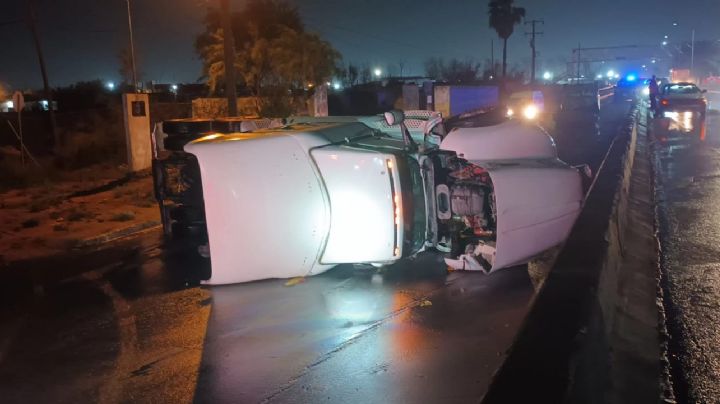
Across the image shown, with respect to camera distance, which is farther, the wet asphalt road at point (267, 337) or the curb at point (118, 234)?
the curb at point (118, 234)

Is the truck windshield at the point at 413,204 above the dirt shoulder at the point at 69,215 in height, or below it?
above

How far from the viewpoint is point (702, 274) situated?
25.1 ft

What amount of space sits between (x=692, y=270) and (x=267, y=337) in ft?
16.2

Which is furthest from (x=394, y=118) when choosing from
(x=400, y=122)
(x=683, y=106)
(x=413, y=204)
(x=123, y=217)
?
(x=683, y=106)

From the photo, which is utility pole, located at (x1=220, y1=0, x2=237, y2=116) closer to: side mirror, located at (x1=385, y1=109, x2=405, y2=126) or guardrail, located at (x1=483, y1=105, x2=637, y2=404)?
side mirror, located at (x1=385, y1=109, x2=405, y2=126)

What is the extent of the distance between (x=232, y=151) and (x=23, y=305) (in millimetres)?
3016

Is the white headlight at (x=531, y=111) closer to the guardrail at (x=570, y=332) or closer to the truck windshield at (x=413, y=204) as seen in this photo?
the guardrail at (x=570, y=332)

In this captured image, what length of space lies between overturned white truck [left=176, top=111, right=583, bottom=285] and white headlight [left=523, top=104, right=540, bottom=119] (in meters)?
26.2

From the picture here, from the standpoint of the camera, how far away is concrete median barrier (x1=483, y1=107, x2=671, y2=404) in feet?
12.3

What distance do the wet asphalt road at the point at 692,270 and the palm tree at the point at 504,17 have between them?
63.1 m

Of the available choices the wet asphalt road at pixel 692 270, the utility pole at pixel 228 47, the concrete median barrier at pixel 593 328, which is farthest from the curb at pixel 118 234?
the utility pole at pixel 228 47

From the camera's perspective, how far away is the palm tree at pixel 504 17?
76750 millimetres

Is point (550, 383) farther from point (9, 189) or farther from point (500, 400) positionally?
point (9, 189)

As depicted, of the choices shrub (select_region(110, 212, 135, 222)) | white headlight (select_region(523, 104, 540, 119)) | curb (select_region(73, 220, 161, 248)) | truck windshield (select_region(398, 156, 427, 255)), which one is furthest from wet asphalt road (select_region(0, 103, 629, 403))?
white headlight (select_region(523, 104, 540, 119))
